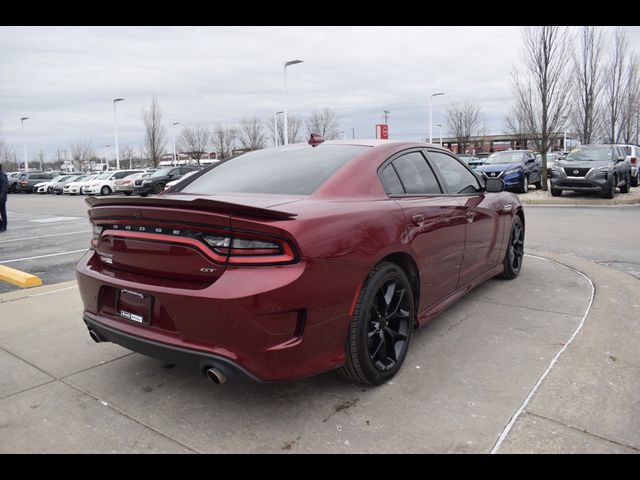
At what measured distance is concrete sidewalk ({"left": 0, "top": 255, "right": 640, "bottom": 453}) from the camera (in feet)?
8.24

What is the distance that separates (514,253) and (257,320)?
4120 mm

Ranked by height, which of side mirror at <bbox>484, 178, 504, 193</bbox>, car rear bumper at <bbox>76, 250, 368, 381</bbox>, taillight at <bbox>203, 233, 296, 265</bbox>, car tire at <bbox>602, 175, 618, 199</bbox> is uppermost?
side mirror at <bbox>484, 178, 504, 193</bbox>

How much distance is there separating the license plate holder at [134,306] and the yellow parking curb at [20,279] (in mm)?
3904

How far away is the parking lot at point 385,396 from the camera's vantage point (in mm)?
2516

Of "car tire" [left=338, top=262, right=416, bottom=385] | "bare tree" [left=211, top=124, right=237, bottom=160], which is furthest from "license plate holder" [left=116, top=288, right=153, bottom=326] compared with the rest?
"bare tree" [left=211, top=124, right=237, bottom=160]

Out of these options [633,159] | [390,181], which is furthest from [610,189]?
[390,181]

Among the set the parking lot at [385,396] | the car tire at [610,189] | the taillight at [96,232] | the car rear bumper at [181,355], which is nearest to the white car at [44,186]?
the car tire at [610,189]

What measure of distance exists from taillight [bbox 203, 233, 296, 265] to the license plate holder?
56 cm

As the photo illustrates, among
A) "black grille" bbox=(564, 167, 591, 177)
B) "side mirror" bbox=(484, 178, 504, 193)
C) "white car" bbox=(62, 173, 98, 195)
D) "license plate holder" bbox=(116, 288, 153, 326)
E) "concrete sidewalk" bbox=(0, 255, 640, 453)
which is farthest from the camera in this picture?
→ "white car" bbox=(62, 173, 98, 195)

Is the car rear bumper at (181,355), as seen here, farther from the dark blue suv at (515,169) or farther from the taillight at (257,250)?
the dark blue suv at (515,169)

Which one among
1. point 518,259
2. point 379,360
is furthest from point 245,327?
point 518,259

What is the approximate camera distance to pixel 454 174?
442 cm

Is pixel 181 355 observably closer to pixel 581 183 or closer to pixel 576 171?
pixel 581 183

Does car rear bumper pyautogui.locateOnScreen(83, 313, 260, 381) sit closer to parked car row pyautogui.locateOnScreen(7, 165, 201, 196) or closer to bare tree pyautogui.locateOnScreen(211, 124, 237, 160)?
parked car row pyautogui.locateOnScreen(7, 165, 201, 196)
